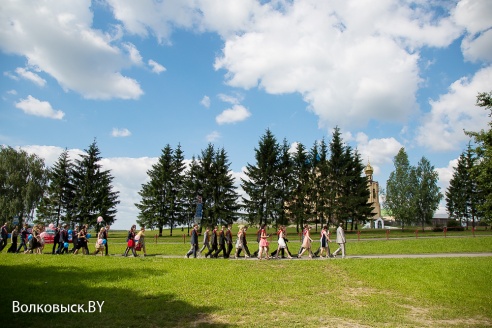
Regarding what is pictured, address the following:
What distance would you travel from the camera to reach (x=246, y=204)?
49.2 metres

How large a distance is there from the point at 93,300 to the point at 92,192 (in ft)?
135

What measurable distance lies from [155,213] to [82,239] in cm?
2918

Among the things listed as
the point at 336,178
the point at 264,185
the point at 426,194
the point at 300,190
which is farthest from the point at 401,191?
the point at 264,185

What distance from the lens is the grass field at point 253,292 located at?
864 cm

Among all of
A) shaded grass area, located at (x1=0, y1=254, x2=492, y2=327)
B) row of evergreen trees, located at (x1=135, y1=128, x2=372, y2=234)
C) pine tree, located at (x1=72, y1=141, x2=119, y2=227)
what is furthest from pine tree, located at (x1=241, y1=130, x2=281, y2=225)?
shaded grass area, located at (x1=0, y1=254, x2=492, y2=327)

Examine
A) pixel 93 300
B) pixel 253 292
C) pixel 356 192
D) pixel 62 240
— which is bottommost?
pixel 253 292

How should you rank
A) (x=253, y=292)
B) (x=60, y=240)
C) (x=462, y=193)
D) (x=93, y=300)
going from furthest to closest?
(x=462, y=193), (x=60, y=240), (x=253, y=292), (x=93, y=300)

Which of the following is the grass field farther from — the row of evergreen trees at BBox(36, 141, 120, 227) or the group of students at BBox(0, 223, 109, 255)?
the row of evergreen trees at BBox(36, 141, 120, 227)

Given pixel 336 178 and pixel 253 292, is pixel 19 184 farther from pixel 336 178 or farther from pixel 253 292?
pixel 253 292

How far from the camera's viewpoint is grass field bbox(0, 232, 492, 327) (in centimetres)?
864

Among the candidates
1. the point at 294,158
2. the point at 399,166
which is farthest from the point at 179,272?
the point at 399,166

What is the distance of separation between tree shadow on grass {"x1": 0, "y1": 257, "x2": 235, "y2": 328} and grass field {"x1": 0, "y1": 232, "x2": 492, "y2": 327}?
0.03 m

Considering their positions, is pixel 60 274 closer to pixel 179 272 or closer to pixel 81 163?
pixel 179 272

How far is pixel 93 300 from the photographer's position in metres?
9.70
